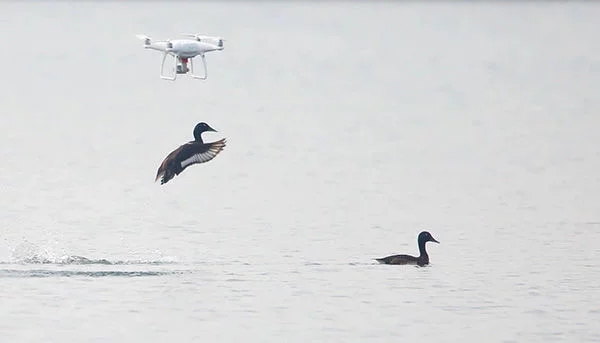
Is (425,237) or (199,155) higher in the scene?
(199,155)

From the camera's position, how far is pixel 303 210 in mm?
32344

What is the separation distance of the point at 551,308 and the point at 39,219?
31.9 feet

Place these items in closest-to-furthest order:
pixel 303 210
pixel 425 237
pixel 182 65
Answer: pixel 182 65 < pixel 425 237 < pixel 303 210

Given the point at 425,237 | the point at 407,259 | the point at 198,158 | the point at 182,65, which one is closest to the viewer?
the point at 182,65

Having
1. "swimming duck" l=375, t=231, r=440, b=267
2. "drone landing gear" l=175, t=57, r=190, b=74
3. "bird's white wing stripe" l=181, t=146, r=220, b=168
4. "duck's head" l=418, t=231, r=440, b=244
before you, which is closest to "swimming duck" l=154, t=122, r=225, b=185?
"bird's white wing stripe" l=181, t=146, r=220, b=168

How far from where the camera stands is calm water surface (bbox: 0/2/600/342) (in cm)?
2303

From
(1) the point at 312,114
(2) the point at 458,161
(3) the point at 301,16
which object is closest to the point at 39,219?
(2) the point at 458,161

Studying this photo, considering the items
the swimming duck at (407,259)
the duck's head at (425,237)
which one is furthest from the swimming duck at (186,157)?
the duck's head at (425,237)

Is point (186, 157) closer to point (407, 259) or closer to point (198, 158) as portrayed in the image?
point (198, 158)

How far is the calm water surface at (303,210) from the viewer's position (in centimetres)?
2303

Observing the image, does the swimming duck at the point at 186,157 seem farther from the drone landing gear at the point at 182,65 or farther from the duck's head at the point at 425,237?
the duck's head at the point at 425,237

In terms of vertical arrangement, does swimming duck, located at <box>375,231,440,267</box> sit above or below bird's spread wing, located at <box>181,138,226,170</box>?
below

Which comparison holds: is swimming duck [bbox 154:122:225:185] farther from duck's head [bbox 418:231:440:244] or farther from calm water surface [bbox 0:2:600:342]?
duck's head [bbox 418:231:440:244]

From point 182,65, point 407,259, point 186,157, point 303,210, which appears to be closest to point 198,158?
point 186,157
